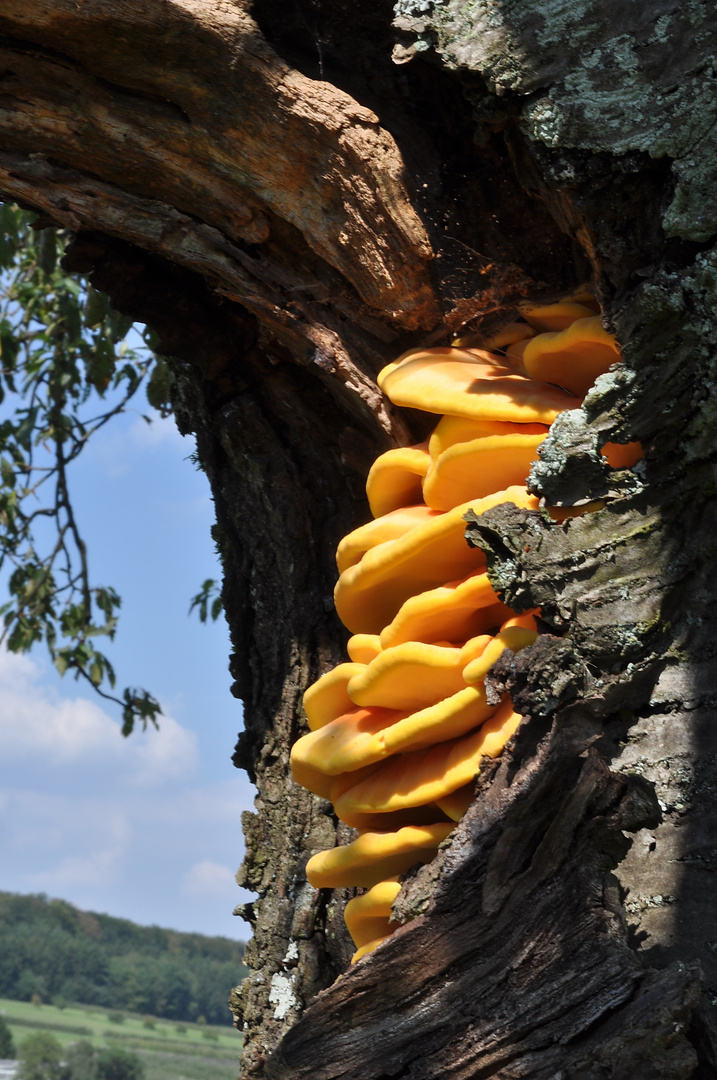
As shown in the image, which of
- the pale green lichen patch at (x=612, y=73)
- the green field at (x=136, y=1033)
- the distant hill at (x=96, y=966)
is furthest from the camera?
the distant hill at (x=96, y=966)

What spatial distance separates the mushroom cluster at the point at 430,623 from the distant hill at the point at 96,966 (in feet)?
35.9

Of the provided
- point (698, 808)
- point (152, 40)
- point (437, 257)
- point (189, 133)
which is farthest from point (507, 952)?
point (152, 40)

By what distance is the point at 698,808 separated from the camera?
1448mm

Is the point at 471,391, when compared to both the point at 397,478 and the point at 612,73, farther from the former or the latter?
the point at 612,73

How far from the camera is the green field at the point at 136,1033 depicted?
9.74 meters

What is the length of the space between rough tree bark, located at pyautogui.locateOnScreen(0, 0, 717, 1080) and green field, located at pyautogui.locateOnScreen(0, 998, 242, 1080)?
8.63 metres

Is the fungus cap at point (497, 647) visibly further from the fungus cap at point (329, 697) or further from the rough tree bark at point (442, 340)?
the fungus cap at point (329, 697)

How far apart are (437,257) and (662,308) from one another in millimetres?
654

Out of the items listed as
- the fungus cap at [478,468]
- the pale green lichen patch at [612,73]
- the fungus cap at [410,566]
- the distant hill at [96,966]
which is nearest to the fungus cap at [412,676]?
the fungus cap at [410,566]

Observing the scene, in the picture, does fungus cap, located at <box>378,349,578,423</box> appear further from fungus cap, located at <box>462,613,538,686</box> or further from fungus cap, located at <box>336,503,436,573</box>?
fungus cap, located at <box>462,613,538,686</box>

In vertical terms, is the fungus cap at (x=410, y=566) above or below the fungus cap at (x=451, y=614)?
above

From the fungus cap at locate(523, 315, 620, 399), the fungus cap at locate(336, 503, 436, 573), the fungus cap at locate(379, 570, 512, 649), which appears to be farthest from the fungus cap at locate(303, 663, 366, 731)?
the fungus cap at locate(523, 315, 620, 399)

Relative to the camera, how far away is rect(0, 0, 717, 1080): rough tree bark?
1368mm

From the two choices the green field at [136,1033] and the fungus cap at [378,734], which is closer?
the fungus cap at [378,734]
